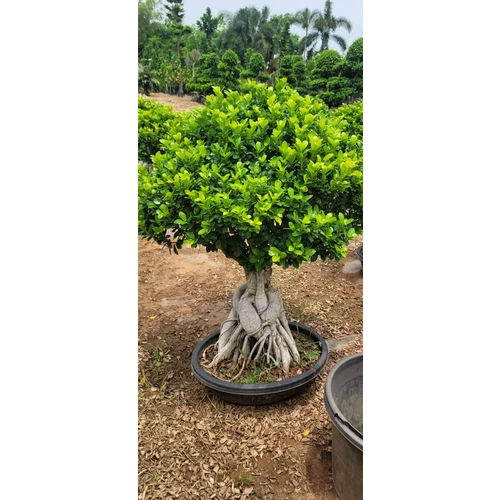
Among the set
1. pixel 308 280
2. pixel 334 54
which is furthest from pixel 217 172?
pixel 334 54

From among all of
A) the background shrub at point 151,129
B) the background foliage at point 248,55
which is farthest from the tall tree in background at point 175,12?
the background shrub at point 151,129

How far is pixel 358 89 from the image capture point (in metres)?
15.3

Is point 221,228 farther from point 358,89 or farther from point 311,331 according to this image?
point 358,89

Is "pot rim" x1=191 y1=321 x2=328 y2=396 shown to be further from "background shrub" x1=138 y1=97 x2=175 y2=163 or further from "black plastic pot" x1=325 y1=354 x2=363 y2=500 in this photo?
"background shrub" x1=138 y1=97 x2=175 y2=163

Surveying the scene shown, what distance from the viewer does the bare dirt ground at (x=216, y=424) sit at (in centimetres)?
194

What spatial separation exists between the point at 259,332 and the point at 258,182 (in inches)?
43.9

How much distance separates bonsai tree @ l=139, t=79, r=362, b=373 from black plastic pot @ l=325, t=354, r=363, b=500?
619mm

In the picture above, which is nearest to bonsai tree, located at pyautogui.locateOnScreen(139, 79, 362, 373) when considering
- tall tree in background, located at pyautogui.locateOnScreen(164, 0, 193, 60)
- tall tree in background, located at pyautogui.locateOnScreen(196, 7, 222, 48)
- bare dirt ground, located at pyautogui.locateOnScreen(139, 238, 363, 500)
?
bare dirt ground, located at pyautogui.locateOnScreen(139, 238, 363, 500)

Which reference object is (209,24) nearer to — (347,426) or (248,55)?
(248,55)

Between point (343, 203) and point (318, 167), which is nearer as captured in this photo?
point (318, 167)

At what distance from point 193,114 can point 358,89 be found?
14.8 m

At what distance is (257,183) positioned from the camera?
6.13ft

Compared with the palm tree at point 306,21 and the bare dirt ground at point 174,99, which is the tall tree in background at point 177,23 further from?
the palm tree at point 306,21

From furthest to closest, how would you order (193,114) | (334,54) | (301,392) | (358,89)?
1. (334,54)
2. (358,89)
3. (301,392)
4. (193,114)
